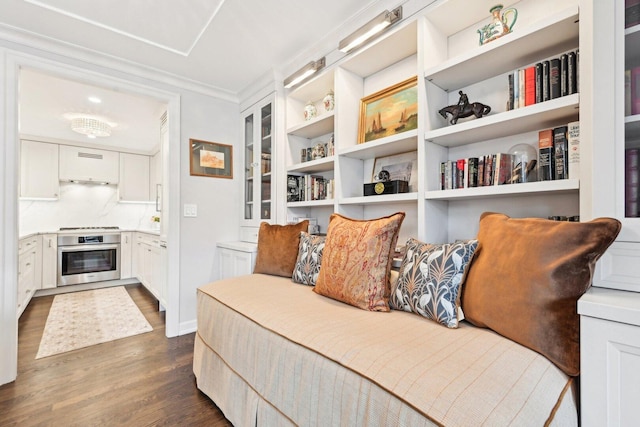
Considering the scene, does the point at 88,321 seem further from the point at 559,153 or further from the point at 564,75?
the point at 564,75

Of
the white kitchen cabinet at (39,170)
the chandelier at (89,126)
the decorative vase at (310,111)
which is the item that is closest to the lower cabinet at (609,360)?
the decorative vase at (310,111)

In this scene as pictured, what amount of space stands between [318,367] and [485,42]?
5.55ft

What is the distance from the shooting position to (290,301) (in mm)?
1519

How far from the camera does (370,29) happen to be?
1.83m

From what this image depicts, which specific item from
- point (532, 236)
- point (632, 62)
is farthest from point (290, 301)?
point (632, 62)

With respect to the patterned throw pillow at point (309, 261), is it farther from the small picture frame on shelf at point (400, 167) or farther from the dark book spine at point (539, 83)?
the dark book spine at point (539, 83)

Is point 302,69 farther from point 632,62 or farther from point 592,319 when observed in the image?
point 592,319

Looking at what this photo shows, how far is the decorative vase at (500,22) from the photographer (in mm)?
1425

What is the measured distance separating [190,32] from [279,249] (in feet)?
5.61

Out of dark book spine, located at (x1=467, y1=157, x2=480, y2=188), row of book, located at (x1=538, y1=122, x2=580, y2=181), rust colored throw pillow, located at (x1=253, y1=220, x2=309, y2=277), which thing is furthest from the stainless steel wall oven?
row of book, located at (x1=538, y1=122, x2=580, y2=181)

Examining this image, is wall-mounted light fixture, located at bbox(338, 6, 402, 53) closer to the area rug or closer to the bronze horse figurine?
the bronze horse figurine

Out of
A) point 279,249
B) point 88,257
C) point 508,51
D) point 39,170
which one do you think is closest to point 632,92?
point 508,51

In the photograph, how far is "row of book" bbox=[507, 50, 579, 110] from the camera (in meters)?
1.21

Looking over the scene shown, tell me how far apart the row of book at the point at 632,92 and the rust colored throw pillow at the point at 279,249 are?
5.70ft
